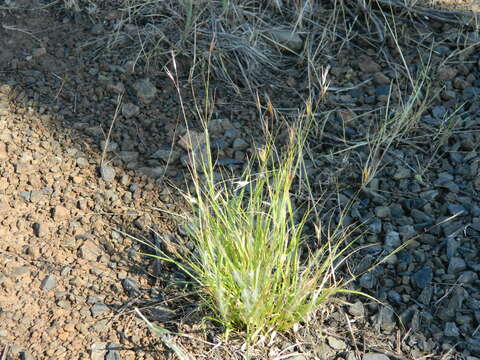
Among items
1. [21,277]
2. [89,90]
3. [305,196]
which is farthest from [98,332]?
[89,90]

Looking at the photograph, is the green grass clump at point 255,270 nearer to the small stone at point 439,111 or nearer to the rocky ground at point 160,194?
the rocky ground at point 160,194

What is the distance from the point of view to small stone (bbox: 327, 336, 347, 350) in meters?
2.15

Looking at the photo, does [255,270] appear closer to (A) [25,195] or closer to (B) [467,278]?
(B) [467,278]

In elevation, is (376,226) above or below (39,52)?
below

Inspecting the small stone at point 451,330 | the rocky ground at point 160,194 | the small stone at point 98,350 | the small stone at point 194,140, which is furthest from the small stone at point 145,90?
the small stone at point 451,330

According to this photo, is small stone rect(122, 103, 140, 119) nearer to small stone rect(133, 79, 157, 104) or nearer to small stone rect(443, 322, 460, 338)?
small stone rect(133, 79, 157, 104)

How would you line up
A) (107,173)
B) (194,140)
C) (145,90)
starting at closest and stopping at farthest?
(107,173) < (194,140) < (145,90)

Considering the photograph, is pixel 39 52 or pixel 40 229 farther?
pixel 39 52

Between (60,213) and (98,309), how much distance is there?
44cm

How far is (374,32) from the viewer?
3225 mm

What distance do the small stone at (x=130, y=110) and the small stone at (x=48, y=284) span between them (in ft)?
2.69

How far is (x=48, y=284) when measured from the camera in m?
2.22

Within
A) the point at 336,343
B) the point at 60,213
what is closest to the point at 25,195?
the point at 60,213

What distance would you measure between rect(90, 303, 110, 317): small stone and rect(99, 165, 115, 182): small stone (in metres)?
0.56
